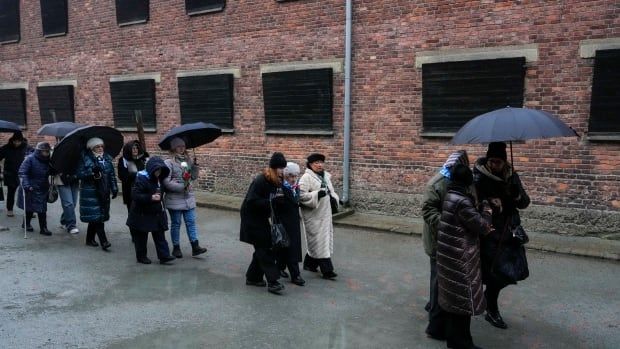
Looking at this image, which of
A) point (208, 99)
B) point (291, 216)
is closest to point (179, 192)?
point (291, 216)

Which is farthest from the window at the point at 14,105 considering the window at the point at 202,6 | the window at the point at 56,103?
the window at the point at 202,6

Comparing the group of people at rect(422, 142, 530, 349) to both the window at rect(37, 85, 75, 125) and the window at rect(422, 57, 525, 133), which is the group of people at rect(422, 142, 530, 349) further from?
the window at rect(37, 85, 75, 125)

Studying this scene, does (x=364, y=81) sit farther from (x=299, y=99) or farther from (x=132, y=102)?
(x=132, y=102)

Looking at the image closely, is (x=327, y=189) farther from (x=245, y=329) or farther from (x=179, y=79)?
(x=179, y=79)

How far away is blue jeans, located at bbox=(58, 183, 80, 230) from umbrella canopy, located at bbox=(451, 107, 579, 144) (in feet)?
21.7

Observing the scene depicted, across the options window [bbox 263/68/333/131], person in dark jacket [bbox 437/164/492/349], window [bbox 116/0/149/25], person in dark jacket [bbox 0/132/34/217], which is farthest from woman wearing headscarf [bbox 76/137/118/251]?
window [bbox 116/0/149/25]

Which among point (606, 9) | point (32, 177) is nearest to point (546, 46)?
point (606, 9)

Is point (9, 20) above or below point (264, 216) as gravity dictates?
above

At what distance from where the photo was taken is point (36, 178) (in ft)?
28.5

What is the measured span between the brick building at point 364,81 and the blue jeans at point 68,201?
3982 millimetres

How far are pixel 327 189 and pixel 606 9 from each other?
16.4 feet

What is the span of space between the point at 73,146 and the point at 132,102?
21.3ft

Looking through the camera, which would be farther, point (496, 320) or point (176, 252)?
point (176, 252)

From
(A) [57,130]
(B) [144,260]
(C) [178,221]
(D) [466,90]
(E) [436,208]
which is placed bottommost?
(B) [144,260]
